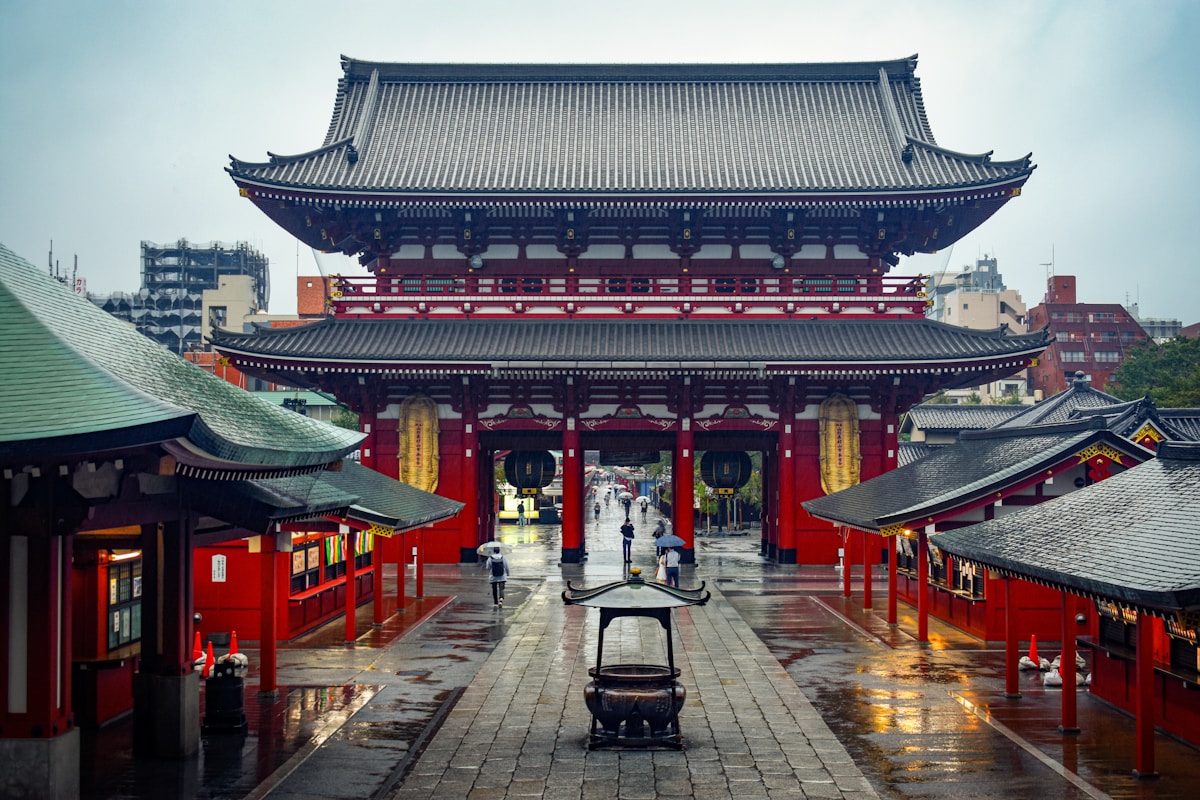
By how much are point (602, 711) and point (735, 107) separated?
32484 millimetres

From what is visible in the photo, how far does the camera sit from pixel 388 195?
3472cm

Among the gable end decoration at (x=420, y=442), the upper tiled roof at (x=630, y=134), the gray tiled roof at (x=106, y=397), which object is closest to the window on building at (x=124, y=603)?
the gray tiled roof at (x=106, y=397)

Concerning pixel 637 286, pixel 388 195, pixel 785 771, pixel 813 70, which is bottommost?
pixel 785 771

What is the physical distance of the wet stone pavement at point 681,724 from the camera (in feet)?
41.5

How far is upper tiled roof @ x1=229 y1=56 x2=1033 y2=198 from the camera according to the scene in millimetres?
36031

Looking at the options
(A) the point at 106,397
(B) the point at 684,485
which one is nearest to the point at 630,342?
(B) the point at 684,485

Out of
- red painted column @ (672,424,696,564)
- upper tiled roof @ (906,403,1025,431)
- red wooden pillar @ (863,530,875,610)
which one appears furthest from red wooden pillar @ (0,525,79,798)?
upper tiled roof @ (906,403,1025,431)

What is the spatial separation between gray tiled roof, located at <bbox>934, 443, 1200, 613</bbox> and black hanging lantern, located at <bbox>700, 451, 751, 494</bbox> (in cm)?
1916

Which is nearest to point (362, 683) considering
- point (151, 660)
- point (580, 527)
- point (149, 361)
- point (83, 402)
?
point (151, 660)

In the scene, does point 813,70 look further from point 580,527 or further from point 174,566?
point 174,566

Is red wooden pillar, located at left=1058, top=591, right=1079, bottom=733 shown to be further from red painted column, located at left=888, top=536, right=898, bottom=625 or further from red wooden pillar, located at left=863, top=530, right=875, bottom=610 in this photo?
red wooden pillar, located at left=863, top=530, right=875, bottom=610

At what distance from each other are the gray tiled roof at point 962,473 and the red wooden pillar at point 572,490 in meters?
8.79

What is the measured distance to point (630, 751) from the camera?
14.1 meters

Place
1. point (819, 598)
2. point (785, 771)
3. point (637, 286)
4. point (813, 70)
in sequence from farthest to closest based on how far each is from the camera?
point (813, 70), point (637, 286), point (819, 598), point (785, 771)
